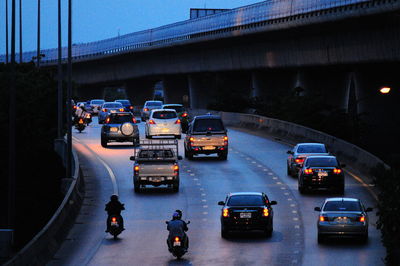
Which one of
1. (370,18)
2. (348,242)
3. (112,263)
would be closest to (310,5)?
(370,18)

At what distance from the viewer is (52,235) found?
31031mm

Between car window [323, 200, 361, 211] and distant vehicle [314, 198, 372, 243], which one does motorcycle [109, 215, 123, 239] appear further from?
car window [323, 200, 361, 211]

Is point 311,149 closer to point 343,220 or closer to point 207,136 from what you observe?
point 207,136

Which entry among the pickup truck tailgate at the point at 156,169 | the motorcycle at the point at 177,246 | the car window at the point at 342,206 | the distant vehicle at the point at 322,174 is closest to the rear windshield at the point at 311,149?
the distant vehicle at the point at 322,174

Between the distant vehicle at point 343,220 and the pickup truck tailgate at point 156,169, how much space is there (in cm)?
1309

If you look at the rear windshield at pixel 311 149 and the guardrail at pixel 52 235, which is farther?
the rear windshield at pixel 311 149

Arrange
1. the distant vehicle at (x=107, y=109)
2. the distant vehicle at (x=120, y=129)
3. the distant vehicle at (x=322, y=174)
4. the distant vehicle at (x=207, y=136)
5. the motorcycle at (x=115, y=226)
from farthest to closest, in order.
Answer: the distant vehicle at (x=107, y=109)
the distant vehicle at (x=120, y=129)
the distant vehicle at (x=207, y=136)
the distant vehicle at (x=322, y=174)
the motorcycle at (x=115, y=226)

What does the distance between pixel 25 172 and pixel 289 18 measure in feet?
78.7

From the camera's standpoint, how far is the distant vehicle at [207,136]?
5522 cm

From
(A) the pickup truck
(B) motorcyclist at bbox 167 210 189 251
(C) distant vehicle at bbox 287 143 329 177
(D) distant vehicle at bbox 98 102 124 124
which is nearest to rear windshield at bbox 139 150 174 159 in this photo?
(A) the pickup truck

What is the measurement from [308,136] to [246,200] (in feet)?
106

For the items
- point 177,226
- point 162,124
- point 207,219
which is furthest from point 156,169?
point 162,124

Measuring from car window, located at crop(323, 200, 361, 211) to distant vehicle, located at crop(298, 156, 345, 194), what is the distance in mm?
11156

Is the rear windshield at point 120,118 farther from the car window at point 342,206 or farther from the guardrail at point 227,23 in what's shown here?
the car window at point 342,206
